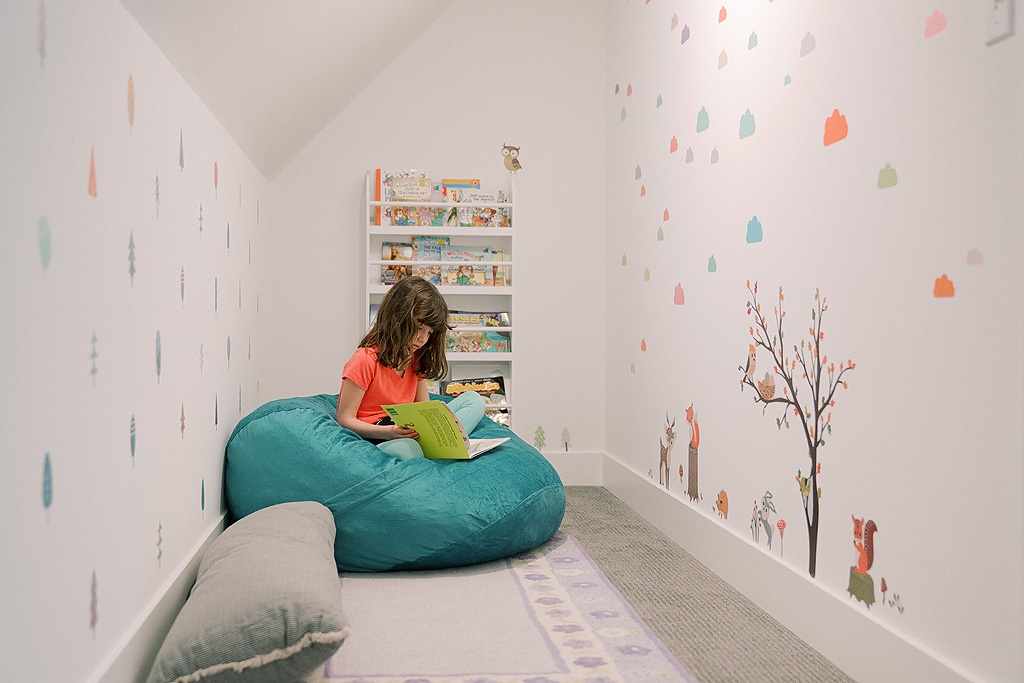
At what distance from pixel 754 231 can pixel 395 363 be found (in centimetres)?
128

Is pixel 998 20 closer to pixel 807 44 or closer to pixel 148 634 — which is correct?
pixel 807 44

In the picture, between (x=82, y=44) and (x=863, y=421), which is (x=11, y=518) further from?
(x=863, y=421)

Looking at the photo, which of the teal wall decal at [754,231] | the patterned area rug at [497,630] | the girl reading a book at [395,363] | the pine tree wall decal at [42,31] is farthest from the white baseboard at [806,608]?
the pine tree wall decal at [42,31]

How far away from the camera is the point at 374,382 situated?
9.96 ft

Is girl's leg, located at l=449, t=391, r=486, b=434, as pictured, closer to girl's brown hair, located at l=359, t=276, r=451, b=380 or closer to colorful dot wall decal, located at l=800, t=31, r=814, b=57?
girl's brown hair, located at l=359, t=276, r=451, b=380

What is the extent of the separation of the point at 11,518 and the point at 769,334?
1821mm

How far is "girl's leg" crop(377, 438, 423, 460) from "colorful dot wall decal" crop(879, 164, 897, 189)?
5.34 feet

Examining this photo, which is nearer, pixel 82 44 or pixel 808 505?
pixel 82 44

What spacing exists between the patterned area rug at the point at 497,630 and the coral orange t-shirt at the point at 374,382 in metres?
0.67

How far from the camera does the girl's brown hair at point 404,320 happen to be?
2.97m

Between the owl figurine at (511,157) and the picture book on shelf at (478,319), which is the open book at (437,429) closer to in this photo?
the picture book on shelf at (478,319)

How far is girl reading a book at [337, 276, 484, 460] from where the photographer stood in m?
2.92

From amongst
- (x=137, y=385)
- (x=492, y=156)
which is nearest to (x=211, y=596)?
(x=137, y=385)

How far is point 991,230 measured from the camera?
1.46 metres
